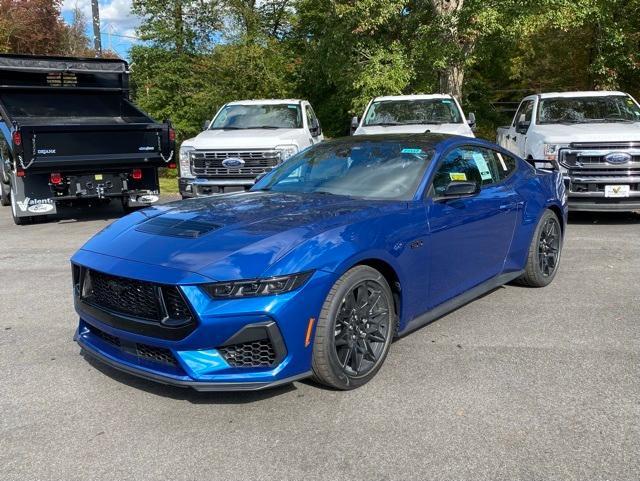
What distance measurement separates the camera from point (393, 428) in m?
3.26

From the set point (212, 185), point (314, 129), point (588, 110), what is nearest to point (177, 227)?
point (212, 185)

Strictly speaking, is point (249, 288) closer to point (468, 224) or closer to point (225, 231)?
point (225, 231)

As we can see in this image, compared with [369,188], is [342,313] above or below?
below

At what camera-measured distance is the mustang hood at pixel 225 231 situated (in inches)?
129

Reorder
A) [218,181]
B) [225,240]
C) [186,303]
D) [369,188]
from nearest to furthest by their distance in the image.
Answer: [186,303] < [225,240] < [369,188] < [218,181]

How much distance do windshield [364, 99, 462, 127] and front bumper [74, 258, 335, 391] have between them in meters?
8.56

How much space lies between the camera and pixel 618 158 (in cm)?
894

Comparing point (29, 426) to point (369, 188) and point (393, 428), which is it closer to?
point (393, 428)

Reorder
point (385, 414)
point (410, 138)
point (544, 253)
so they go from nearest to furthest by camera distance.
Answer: point (385, 414)
point (410, 138)
point (544, 253)

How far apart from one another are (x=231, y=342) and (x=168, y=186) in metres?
12.9

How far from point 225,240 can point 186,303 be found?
472 millimetres

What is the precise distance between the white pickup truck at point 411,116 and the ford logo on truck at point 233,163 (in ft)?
7.43

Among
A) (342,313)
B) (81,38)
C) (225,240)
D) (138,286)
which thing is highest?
(81,38)

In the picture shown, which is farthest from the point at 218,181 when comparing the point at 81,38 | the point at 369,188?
the point at 81,38
